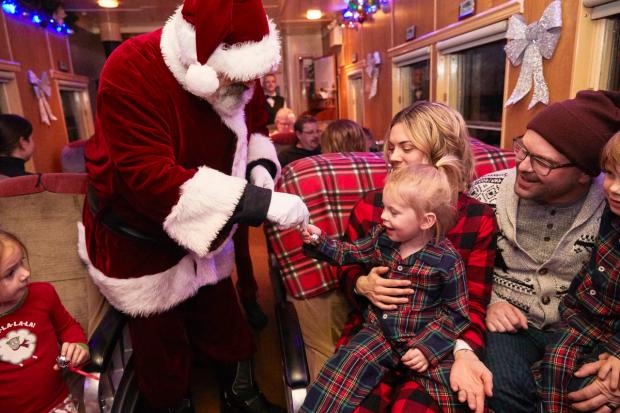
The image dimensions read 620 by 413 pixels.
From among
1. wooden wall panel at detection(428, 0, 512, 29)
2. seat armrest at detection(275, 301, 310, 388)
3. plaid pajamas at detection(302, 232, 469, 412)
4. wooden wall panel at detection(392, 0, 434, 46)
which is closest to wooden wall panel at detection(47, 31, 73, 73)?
wooden wall panel at detection(392, 0, 434, 46)

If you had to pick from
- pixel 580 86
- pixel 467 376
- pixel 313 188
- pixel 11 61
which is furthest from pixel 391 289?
pixel 11 61

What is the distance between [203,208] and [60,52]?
6.78 metres

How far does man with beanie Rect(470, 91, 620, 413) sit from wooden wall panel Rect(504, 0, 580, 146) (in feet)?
3.11

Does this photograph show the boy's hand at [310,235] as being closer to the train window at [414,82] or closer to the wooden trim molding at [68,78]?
the train window at [414,82]

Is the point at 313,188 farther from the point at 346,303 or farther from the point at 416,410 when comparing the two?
the point at 416,410

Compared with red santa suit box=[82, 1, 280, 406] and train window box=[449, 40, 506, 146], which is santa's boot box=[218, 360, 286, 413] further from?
train window box=[449, 40, 506, 146]

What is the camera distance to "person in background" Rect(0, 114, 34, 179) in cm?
247

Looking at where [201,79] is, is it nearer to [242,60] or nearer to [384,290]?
[242,60]

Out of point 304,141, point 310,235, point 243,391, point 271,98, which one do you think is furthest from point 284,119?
point 310,235

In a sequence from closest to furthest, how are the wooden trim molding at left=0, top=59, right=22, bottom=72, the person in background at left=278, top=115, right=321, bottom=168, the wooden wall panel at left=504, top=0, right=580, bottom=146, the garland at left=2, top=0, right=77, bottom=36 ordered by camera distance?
1. the wooden wall panel at left=504, top=0, right=580, bottom=146
2. the person in background at left=278, top=115, right=321, bottom=168
3. the wooden trim molding at left=0, top=59, right=22, bottom=72
4. the garland at left=2, top=0, right=77, bottom=36

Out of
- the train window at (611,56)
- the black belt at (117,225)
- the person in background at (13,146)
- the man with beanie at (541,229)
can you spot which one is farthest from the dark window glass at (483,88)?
the person in background at (13,146)

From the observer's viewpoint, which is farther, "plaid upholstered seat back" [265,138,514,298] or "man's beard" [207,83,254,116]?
"plaid upholstered seat back" [265,138,514,298]

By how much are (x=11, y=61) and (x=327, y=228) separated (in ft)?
16.4

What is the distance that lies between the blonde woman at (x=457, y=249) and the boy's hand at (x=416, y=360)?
60mm
